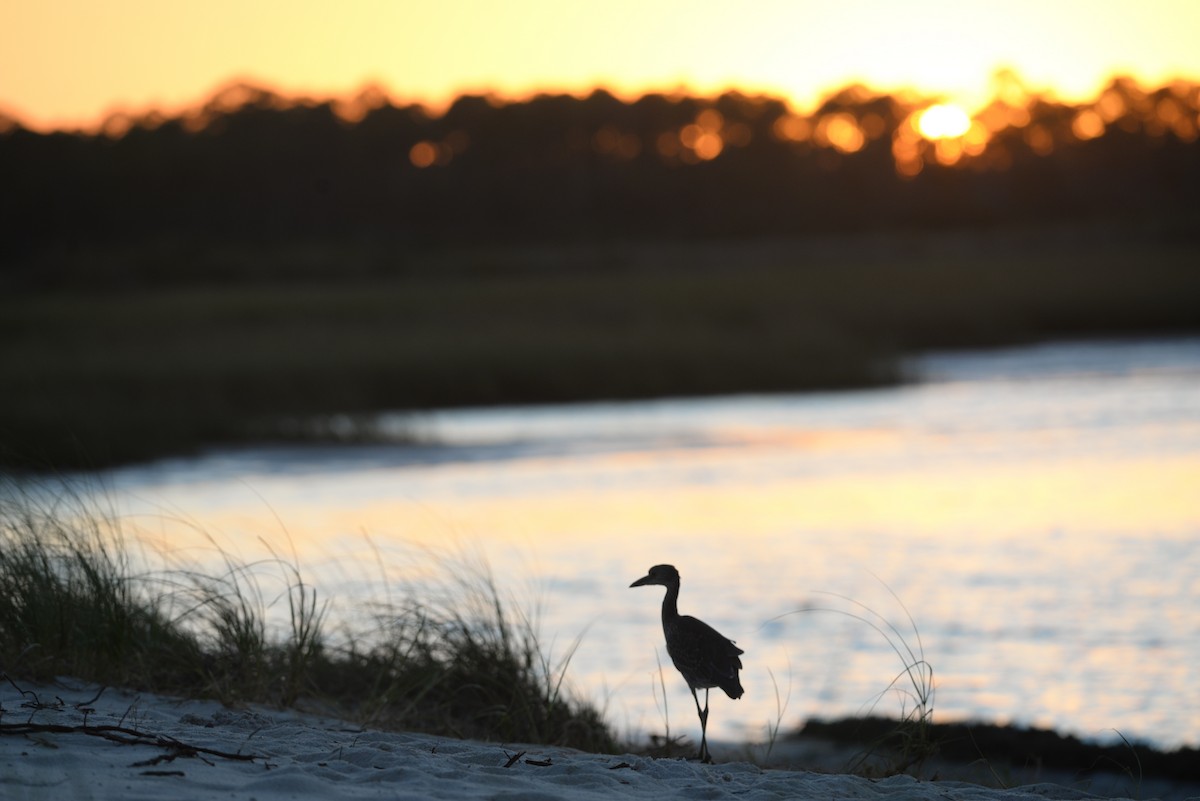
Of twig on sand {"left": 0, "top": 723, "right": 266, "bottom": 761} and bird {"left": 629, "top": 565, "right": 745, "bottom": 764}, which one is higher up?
bird {"left": 629, "top": 565, "right": 745, "bottom": 764}

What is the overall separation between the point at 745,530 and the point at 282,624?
20.2 ft

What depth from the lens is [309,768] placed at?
4.84 metres

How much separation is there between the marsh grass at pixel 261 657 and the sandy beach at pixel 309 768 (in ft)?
1.73

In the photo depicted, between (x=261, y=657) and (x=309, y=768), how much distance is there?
1.79 meters

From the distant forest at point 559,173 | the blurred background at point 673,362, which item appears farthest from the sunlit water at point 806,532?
the distant forest at point 559,173

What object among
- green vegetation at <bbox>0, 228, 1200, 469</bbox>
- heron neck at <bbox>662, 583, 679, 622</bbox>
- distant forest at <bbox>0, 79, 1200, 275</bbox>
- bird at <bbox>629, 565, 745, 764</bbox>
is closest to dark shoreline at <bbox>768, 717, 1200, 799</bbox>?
bird at <bbox>629, 565, 745, 764</bbox>

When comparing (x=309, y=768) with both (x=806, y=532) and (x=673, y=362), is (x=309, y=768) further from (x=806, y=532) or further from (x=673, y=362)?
(x=673, y=362)

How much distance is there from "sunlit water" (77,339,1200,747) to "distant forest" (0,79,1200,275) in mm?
42144

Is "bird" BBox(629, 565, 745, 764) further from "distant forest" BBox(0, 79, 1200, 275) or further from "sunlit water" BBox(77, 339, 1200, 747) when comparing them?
"distant forest" BBox(0, 79, 1200, 275)

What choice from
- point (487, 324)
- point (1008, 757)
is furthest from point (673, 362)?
point (1008, 757)

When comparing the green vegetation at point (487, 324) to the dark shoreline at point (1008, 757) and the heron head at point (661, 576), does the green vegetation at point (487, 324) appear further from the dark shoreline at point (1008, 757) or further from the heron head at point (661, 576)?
the dark shoreline at point (1008, 757)

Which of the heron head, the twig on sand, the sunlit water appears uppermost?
the sunlit water

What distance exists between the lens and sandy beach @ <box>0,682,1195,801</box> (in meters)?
4.54

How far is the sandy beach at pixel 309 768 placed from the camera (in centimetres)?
454
